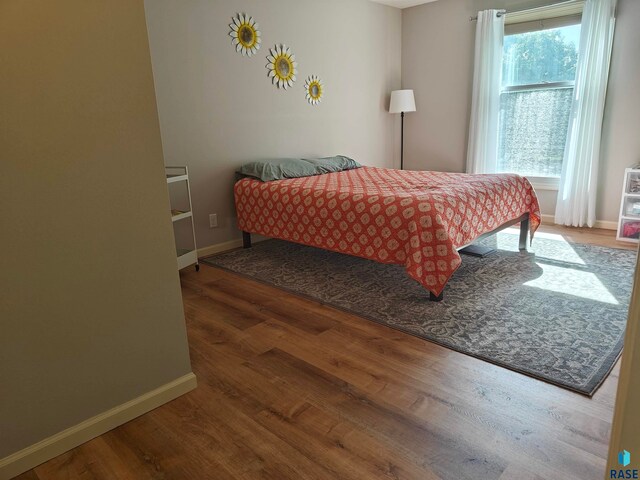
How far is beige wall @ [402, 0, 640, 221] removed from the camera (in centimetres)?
383

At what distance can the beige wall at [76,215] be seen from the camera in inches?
50.3

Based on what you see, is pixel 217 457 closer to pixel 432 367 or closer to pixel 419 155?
pixel 432 367

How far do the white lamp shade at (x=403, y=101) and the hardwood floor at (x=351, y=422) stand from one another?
363cm

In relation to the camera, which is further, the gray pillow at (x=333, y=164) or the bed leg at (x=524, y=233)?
the gray pillow at (x=333, y=164)

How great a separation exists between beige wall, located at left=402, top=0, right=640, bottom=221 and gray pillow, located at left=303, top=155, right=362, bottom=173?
1439mm

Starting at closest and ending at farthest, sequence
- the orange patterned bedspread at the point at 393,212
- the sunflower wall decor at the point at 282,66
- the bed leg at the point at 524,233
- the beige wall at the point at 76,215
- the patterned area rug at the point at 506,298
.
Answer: the beige wall at the point at 76,215, the patterned area rug at the point at 506,298, the orange patterned bedspread at the point at 393,212, the bed leg at the point at 524,233, the sunflower wall decor at the point at 282,66

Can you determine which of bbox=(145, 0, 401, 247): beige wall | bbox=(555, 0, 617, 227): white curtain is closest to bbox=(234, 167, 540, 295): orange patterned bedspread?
bbox=(145, 0, 401, 247): beige wall

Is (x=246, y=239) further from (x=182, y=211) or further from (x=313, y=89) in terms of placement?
(x=313, y=89)

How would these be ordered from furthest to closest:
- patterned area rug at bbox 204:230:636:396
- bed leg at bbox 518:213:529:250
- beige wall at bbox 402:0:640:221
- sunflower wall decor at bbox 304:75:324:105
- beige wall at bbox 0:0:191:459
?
sunflower wall decor at bbox 304:75:324:105 < beige wall at bbox 402:0:640:221 < bed leg at bbox 518:213:529:250 < patterned area rug at bbox 204:230:636:396 < beige wall at bbox 0:0:191:459

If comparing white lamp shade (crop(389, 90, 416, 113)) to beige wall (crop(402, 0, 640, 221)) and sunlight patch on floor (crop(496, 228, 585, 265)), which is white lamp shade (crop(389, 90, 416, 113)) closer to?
beige wall (crop(402, 0, 640, 221))

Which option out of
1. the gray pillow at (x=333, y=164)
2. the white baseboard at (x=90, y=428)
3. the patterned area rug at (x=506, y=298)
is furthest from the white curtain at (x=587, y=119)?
the white baseboard at (x=90, y=428)

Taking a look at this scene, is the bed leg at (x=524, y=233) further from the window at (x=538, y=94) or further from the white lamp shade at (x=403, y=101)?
the white lamp shade at (x=403, y=101)

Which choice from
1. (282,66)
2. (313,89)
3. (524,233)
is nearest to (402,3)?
(313,89)

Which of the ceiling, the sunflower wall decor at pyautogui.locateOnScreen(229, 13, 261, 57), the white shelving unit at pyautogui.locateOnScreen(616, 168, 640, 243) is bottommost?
the white shelving unit at pyautogui.locateOnScreen(616, 168, 640, 243)
